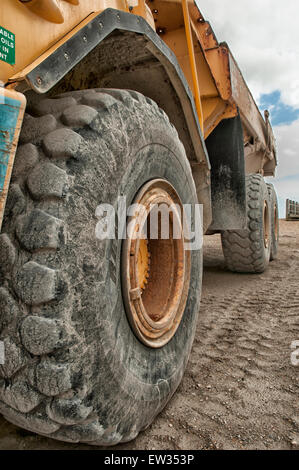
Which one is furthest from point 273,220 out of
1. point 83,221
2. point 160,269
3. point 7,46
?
point 7,46

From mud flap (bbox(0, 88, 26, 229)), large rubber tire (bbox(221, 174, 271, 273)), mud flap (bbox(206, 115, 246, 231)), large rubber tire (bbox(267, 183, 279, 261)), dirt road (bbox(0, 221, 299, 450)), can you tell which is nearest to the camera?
mud flap (bbox(0, 88, 26, 229))

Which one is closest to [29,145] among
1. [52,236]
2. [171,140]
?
[52,236]

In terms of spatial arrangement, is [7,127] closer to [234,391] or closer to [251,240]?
[234,391]

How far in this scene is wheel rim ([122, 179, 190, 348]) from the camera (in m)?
1.35

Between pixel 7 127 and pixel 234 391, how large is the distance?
1472mm

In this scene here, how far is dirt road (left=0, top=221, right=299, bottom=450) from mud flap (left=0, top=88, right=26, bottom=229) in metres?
0.97

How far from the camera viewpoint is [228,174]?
3.37 m

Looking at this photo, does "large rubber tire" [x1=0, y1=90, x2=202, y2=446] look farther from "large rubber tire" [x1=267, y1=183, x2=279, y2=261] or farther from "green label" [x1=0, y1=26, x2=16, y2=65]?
"large rubber tire" [x1=267, y1=183, x2=279, y2=261]

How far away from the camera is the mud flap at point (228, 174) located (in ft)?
10.9

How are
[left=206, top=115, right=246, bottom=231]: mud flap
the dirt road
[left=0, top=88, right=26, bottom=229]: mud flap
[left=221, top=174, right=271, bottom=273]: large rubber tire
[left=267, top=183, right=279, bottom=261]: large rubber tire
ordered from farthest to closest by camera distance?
[left=267, top=183, right=279, bottom=261]: large rubber tire < [left=221, top=174, right=271, bottom=273]: large rubber tire < [left=206, top=115, right=246, bottom=231]: mud flap < the dirt road < [left=0, top=88, right=26, bottom=229]: mud flap

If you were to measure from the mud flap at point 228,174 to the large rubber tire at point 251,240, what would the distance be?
0.69 metres

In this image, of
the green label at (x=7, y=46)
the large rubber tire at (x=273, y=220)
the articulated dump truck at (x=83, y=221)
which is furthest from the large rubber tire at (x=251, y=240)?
the green label at (x=7, y=46)

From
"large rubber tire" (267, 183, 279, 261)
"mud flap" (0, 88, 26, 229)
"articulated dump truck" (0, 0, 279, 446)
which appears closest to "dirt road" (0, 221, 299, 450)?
"articulated dump truck" (0, 0, 279, 446)

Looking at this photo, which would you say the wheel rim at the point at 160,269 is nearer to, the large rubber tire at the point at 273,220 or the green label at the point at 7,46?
the green label at the point at 7,46
